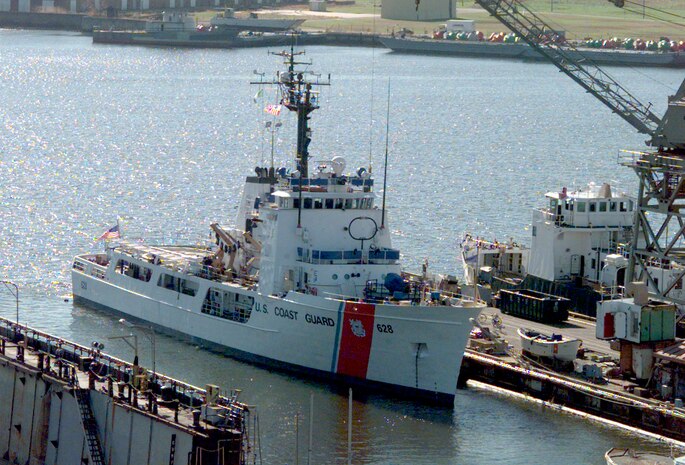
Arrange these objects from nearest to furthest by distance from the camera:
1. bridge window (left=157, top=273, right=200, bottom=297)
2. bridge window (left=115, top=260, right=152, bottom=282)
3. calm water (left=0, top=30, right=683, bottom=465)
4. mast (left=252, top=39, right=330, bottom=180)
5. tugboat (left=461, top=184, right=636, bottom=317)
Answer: calm water (left=0, top=30, right=683, bottom=465) → mast (left=252, top=39, right=330, bottom=180) → bridge window (left=157, top=273, right=200, bottom=297) → bridge window (left=115, top=260, right=152, bottom=282) → tugboat (left=461, top=184, right=636, bottom=317)

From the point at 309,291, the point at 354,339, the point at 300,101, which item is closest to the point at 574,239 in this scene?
the point at 300,101

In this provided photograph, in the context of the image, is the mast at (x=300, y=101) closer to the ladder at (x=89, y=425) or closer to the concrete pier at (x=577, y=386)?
the concrete pier at (x=577, y=386)

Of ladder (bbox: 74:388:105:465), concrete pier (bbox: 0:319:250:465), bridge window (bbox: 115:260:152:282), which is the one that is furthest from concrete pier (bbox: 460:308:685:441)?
ladder (bbox: 74:388:105:465)

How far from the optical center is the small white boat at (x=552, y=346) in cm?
5178

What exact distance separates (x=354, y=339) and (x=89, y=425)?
14303 mm

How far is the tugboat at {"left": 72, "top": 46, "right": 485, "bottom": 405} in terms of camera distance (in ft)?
170

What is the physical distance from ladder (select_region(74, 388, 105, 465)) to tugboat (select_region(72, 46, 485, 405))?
13925 millimetres

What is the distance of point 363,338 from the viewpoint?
Answer: 52500 millimetres

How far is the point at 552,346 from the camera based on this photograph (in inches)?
2045

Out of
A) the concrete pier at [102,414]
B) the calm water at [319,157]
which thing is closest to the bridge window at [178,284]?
the calm water at [319,157]

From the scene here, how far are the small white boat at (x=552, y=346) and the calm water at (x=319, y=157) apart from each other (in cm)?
225

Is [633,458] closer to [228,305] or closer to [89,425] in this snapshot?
[89,425]

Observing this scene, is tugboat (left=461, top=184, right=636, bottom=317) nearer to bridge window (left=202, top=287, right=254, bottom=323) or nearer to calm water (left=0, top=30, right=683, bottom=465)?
calm water (left=0, top=30, right=683, bottom=465)

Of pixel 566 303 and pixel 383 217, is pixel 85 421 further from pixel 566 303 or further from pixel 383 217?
pixel 566 303
